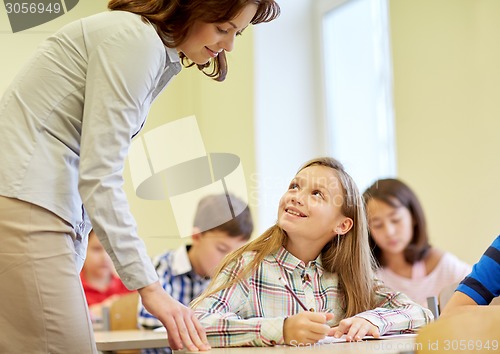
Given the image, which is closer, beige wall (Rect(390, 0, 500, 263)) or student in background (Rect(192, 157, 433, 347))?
student in background (Rect(192, 157, 433, 347))

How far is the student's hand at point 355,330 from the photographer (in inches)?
54.6

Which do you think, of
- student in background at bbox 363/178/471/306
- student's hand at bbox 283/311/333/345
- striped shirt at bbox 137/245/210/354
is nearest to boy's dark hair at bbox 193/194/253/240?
striped shirt at bbox 137/245/210/354

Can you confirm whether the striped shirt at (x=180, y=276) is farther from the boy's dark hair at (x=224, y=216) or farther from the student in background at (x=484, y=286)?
the student in background at (x=484, y=286)

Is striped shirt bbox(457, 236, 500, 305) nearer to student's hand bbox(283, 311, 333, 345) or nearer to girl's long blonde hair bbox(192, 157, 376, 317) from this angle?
girl's long blonde hair bbox(192, 157, 376, 317)

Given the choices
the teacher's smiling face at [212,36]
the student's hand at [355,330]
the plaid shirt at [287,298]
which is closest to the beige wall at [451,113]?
the plaid shirt at [287,298]

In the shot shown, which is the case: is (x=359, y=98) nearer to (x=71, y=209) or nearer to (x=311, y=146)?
(x=311, y=146)

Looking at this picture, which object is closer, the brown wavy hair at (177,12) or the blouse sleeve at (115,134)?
the blouse sleeve at (115,134)

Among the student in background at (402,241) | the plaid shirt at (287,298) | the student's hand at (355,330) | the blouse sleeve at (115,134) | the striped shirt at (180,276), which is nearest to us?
the blouse sleeve at (115,134)

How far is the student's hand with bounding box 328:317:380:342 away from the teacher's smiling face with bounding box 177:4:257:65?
1.81ft

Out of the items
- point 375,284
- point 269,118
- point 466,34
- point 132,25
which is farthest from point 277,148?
point 132,25

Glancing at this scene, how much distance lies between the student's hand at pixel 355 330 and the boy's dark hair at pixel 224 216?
134 cm

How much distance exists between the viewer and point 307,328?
4.38 ft

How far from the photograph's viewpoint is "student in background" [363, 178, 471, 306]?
2850mm

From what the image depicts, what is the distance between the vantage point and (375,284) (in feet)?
5.50
